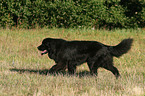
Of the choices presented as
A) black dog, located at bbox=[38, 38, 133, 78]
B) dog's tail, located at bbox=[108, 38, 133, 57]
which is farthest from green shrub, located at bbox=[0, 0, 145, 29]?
dog's tail, located at bbox=[108, 38, 133, 57]

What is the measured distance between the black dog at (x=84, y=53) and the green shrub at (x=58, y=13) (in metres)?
8.03

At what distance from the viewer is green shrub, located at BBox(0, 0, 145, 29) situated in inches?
568

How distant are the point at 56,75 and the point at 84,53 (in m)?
0.86

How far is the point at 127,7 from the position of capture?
1703 cm

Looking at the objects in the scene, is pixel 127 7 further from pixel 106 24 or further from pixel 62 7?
pixel 62 7

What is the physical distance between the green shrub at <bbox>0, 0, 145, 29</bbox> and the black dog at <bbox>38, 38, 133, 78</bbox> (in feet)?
26.3

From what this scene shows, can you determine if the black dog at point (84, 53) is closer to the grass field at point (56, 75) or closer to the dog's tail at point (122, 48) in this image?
the dog's tail at point (122, 48)

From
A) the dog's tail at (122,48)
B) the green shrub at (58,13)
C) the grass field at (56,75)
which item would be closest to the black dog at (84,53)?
the dog's tail at (122,48)

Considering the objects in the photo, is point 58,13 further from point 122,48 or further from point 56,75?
point 122,48

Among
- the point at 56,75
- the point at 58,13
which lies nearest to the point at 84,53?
the point at 56,75

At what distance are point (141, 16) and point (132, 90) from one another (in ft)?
37.9

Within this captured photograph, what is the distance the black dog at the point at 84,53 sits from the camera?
6180 millimetres

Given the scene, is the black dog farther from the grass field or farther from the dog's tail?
the grass field

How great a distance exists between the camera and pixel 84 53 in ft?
20.7
